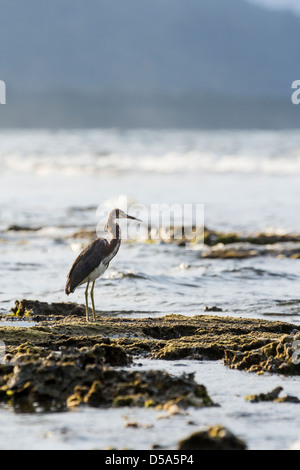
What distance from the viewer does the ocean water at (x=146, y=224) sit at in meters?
11.3

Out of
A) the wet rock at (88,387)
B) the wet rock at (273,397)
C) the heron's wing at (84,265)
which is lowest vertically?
the wet rock at (273,397)

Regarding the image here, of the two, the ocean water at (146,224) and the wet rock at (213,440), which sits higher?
the ocean water at (146,224)

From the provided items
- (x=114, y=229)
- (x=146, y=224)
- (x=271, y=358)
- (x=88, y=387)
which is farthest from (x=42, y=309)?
(x=146, y=224)

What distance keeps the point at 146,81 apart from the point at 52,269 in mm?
187731

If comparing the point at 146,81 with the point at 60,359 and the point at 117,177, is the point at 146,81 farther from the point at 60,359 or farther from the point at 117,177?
the point at 60,359

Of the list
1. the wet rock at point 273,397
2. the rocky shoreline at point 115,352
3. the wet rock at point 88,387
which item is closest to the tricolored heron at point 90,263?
the rocky shoreline at point 115,352

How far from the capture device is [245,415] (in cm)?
585

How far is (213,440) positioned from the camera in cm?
507

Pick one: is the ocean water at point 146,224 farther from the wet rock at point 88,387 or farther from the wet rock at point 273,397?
the wet rock at point 88,387

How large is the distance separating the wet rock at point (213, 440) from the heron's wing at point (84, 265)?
478 centimetres

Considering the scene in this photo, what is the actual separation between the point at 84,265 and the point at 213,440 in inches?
193

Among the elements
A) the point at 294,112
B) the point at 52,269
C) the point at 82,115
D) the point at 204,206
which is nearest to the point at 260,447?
the point at 52,269

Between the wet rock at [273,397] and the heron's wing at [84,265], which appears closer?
the wet rock at [273,397]

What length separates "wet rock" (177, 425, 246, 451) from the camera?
507cm
